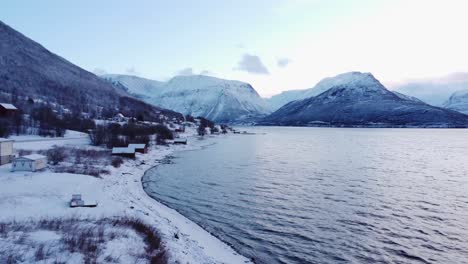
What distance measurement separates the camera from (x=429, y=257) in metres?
21.5

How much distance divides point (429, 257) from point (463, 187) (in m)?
28.5

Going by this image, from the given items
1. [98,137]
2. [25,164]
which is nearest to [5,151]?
[25,164]

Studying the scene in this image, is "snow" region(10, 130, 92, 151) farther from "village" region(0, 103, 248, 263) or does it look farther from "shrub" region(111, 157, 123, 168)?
"village" region(0, 103, 248, 263)

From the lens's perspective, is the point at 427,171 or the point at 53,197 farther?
the point at 427,171

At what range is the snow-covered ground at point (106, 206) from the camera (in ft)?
68.9

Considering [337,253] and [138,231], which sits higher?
[138,231]

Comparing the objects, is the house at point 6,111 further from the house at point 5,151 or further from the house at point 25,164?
the house at point 25,164

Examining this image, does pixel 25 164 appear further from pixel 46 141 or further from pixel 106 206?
pixel 46 141

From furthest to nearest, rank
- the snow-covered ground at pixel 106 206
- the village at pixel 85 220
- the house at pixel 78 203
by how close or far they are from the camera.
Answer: the house at pixel 78 203 < the snow-covered ground at pixel 106 206 < the village at pixel 85 220

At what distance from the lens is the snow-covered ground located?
21.0 m

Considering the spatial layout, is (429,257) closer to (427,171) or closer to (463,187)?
(463,187)

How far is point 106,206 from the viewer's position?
28266 mm

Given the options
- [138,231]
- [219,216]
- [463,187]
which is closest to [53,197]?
[138,231]

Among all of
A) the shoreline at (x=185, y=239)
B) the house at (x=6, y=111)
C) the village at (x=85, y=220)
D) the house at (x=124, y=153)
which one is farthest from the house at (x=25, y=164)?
the house at (x=6, y=111)
